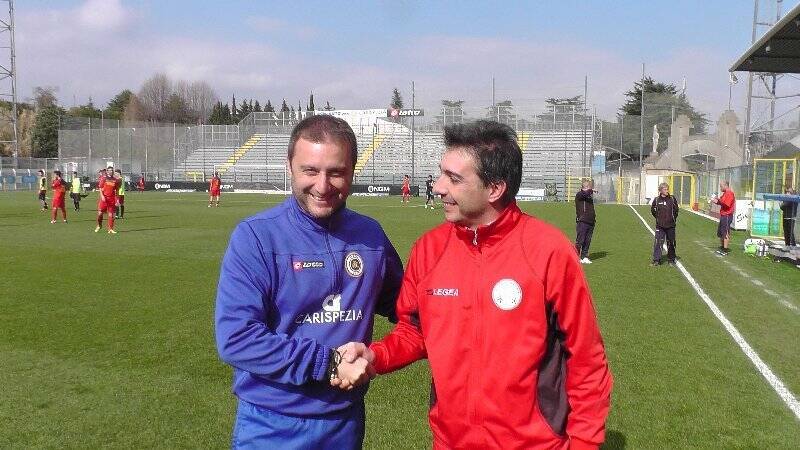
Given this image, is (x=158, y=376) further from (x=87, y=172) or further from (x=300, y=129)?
(x=87, y=172)

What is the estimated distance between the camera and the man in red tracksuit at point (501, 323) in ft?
7.82

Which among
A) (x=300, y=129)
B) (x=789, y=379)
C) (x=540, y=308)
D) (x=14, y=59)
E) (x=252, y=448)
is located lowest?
(x=789, y=379)

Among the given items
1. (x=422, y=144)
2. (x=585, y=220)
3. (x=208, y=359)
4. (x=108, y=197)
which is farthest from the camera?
(x=422, y=144)

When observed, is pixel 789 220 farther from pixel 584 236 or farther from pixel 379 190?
pixel 379 190

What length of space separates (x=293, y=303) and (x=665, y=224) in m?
14.3

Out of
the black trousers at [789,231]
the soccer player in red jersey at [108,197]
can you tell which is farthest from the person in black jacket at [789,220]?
the soccer player in red jersey at [108,197]

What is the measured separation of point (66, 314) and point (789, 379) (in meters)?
8.68

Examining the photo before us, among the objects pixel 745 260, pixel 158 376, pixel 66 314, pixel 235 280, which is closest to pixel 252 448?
pixel 235 280

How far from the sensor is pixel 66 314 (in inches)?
360

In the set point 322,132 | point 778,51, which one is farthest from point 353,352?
point 778,51

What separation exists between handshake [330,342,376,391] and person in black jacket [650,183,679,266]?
14.0 meters

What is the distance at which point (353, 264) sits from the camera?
2.65 meters

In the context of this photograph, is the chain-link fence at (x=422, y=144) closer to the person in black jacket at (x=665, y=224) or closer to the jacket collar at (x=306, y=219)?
the person in black jacket at (x=665, y=224)

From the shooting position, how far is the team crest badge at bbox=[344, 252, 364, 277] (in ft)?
8.64
